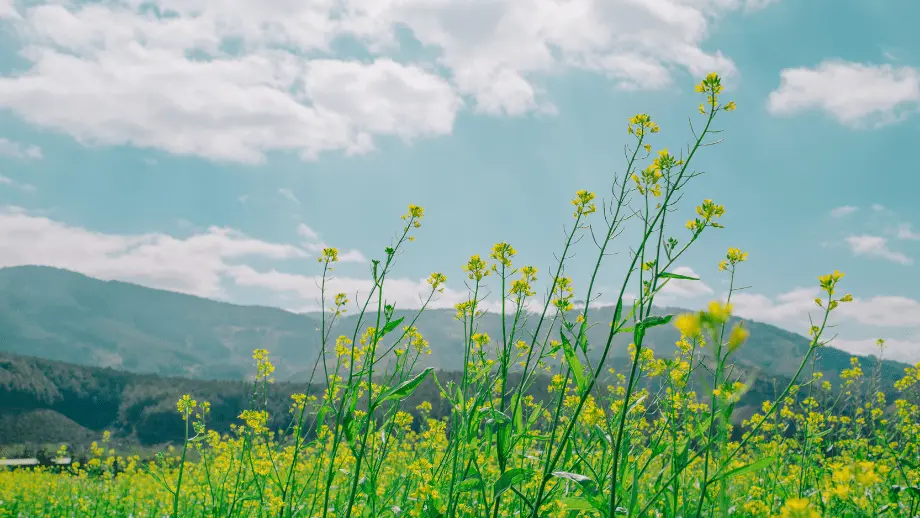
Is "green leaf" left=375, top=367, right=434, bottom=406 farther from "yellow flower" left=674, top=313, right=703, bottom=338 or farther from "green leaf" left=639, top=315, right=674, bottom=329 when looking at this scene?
"yellow flower" left=674, top=313, right=703, bottom=338

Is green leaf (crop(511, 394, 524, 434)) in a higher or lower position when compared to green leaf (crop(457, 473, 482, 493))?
higher

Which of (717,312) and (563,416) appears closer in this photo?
(717,312)

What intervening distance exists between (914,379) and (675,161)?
438 centimetres

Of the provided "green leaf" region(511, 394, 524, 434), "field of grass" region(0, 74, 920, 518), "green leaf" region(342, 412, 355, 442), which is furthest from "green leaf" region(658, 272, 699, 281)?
"green leaf" region(342, 412, 355, 442)

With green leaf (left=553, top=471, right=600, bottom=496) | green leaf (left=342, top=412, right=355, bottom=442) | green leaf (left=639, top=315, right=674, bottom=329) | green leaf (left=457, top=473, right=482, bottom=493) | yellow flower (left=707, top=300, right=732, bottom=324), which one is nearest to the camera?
yellow flower (left=707, top=300, right=732, bottom=324)

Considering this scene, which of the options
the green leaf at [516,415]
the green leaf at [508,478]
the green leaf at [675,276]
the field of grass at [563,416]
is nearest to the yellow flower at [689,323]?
the field of grass at [563,416]

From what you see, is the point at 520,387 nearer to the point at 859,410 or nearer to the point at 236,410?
the point at 859,410

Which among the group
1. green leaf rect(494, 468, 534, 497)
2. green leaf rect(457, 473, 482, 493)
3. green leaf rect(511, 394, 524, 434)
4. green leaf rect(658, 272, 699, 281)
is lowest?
green leaf rect(457, 473, 482, 493)

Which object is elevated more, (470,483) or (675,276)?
(675,276)

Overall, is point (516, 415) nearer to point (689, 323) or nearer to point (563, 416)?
point (689, 323)

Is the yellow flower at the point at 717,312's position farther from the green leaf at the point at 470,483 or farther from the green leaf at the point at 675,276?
the green leaf at the point at 470,483

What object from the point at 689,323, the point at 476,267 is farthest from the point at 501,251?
the point at 689,323

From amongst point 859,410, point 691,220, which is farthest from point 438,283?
point 859,410

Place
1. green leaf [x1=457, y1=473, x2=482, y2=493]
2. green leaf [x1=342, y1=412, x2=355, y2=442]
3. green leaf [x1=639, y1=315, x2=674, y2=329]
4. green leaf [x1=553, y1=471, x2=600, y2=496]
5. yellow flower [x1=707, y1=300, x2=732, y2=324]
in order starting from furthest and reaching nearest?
green leaf [x1=457, y1=473, x2=482, y2=493], green leaf [x1=342, y1=412, x2=355, y2=442], green leaf [x1=553, y1=471, x2=600, y2=496], green leaf [x1=639, y1=315, x2=674, y2=329], yellow flower [x1=707, y1=300, x2=732, y2=324]
